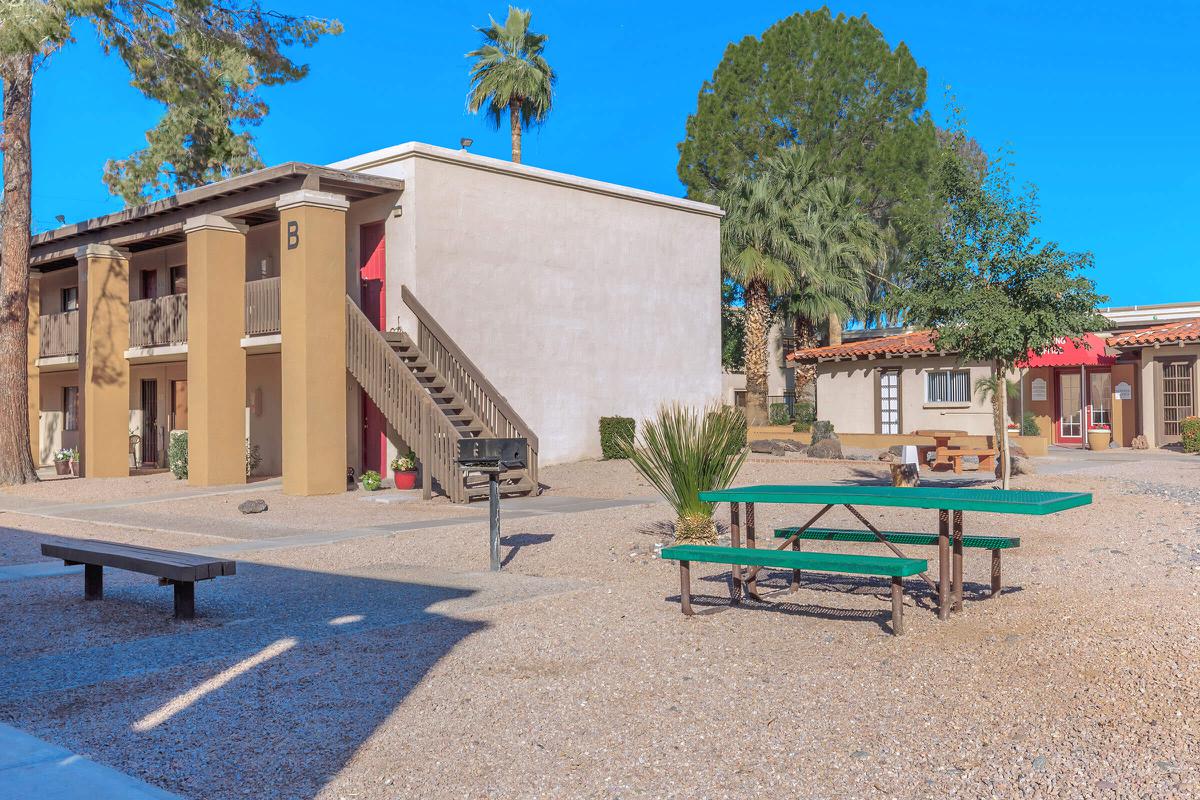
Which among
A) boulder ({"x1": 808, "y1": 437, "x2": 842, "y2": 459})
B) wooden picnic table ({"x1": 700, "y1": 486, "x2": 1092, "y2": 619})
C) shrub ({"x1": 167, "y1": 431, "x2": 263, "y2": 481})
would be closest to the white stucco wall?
boulder ({"x1": 808, "y1": 437, "x2": 842, "y2": 459})

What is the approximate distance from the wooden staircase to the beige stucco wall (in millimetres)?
13094

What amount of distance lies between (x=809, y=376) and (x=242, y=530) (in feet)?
82.5

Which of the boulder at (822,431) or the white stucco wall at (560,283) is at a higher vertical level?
the white stucco wall at (560,283)

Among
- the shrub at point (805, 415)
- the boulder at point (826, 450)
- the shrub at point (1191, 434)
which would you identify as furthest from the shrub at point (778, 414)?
the shrub at point (1191, 434)

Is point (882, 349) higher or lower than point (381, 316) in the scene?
lower

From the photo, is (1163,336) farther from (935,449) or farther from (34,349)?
(34,349)

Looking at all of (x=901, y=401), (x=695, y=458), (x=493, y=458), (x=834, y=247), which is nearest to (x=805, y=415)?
(x=901, y=401)

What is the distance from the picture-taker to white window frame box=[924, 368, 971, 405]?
26.6m

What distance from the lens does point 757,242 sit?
32.7m

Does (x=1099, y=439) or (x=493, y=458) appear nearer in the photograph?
(x=493, y=458)

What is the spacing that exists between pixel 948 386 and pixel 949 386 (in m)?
0.03

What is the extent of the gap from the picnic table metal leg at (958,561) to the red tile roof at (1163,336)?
69.1ft

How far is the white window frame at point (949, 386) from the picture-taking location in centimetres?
2656

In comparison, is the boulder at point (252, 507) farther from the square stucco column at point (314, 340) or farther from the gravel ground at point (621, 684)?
the gravel ground at point (621, 684)
